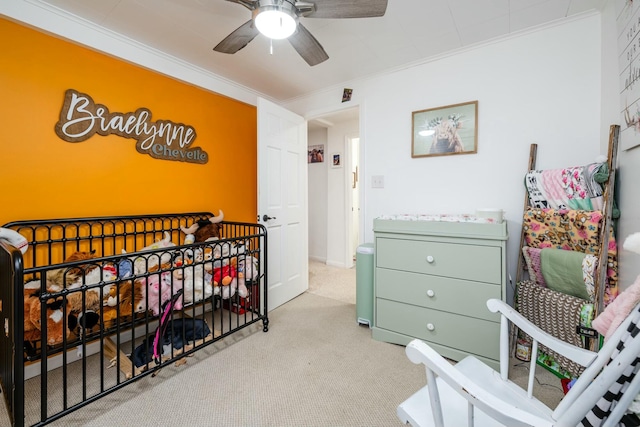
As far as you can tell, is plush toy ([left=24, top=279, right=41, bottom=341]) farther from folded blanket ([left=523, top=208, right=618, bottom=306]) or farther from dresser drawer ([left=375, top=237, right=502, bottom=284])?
folded blanket ([left=523, top=208, right=618, bottom=306])

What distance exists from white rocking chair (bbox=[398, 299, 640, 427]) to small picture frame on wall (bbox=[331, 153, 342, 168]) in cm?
362

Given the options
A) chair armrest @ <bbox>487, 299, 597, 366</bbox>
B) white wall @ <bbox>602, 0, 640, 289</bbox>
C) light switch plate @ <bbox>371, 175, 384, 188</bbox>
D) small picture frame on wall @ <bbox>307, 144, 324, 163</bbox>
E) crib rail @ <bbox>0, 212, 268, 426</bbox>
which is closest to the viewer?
chair armrest @ <bbox>487, 299, 597, 366</bbox>

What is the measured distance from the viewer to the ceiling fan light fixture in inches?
57.2

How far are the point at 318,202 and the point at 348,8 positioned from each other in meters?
3.50

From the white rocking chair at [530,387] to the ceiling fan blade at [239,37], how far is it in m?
1.86

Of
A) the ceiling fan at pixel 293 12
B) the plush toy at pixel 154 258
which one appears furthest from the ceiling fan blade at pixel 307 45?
the plush toy at pixel 154 258

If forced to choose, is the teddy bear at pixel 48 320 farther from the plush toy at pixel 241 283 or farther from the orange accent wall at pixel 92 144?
the plush toy at pixel 241 283

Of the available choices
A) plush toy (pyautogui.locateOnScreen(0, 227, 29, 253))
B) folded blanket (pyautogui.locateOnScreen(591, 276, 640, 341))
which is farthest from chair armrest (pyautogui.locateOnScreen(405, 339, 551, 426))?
plush toy (pyautogui.locateOnScreen(0, 227, 29, 253))

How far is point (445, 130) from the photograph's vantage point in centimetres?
241

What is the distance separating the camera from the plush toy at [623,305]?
2.23ft

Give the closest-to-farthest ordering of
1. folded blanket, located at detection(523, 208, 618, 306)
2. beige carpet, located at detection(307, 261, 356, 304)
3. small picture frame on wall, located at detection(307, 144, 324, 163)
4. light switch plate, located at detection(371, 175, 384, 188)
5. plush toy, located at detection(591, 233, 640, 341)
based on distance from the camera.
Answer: plush toy, located at detection(591, 233, 640, 341), folded blanket, located at detection(523, 208, 618, 306), light switch plate, located at detection(371, 175, 384, 188), beige carpet, located at detection(307, 261, 356, 304), small picture frame on wall, located at detection(307, 144, 324, 163)

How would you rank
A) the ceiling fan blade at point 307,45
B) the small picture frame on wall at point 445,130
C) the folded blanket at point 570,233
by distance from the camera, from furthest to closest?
1. the small picture frame on wall at point 445,130
2. the ceiling fan blade at point 307,45
3. the folded blanket at point 570,233

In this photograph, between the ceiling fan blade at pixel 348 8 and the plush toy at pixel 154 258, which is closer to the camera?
the ceiling fan blade at pixel 348 8

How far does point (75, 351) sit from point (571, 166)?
12.3ft
